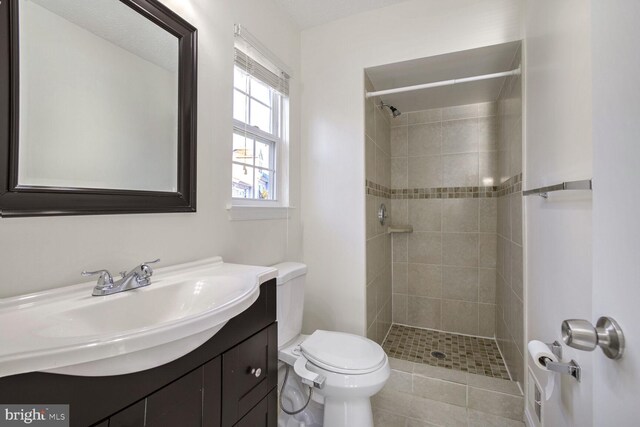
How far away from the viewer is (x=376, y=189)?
7.38 ft

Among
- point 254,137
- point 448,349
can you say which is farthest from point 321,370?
point 448,349

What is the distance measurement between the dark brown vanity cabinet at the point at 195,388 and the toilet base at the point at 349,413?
0.96 ft

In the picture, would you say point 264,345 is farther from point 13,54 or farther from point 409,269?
point 409,269

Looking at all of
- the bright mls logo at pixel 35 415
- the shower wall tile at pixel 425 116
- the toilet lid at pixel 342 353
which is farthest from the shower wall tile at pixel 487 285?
the bright mls logo at pixel 35 415

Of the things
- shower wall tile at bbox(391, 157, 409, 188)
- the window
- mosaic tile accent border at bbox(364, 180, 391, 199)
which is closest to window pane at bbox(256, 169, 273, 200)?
the window

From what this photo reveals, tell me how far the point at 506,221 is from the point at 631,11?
192cm

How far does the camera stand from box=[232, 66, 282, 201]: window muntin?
1580 millimetres

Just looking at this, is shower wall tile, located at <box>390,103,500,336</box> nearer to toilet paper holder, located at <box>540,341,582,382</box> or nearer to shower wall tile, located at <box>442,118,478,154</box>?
shower wall tile, located at <box>442,118,478,154</box>

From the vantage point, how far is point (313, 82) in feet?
6.78

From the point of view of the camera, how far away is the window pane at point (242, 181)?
1564 mm

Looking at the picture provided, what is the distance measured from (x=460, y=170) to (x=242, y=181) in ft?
6.66

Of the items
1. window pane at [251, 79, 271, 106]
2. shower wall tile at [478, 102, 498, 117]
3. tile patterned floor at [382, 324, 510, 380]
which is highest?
shower wall tile at [478, 102, 498, 117]

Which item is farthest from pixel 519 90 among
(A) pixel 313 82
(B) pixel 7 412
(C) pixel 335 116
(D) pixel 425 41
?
(B) pixel 7 412

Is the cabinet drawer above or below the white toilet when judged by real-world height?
above
